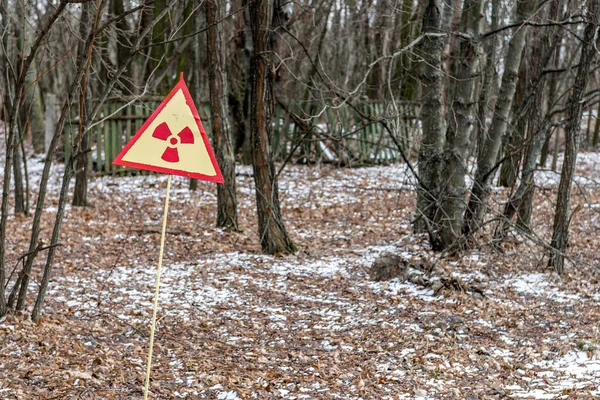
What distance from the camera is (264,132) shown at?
918cm

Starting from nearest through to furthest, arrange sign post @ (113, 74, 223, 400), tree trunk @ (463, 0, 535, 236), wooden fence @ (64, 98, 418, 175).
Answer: sign post @ (113, 74, 223, 400), tree trunk @ (463, 0, 535, 236), wooden fence @ (64, 98, 418, 175)

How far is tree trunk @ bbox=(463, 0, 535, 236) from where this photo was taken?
8859mm

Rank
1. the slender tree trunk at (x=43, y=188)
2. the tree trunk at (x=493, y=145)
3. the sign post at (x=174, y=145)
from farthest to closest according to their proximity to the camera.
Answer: the tree trunk at (x=493, y=145)
the slender tree trunk at (x=43, y=188)
the sign post at (x=174, y=145)

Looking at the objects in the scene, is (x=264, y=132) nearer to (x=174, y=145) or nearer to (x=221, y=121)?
(x=221, y=121)

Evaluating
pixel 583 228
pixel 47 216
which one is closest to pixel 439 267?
pixel 583 228

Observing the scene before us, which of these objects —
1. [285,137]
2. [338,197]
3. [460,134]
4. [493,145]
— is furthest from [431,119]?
[285,137]

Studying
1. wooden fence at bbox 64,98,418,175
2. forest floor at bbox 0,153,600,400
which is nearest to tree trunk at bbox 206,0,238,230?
forest floor at bbox 0,153,600,400

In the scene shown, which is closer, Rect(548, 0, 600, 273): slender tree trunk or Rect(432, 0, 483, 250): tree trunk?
Rect(548, 0, 600, 273): slender tree trunk

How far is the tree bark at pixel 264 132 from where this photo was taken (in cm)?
876

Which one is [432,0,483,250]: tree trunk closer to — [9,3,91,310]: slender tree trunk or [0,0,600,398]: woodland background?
[0,0,600,398]: woodland background

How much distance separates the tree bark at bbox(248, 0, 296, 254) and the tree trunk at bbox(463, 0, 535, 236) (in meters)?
2.69

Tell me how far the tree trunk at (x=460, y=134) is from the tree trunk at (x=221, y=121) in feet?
11.6

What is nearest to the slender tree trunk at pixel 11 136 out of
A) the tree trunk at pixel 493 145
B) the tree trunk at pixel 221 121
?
the tree trunk at pixel 221 121

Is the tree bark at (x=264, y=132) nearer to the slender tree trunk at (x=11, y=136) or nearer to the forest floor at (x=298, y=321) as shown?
the forest floor at (x=298, y=321)
